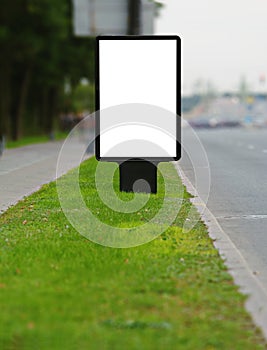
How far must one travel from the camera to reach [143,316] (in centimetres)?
604

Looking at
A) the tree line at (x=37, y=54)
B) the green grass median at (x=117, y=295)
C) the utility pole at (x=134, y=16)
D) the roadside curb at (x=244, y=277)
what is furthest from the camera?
the tree line at (x=37, y=54)

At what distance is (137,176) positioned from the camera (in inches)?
512

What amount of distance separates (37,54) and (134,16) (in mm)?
35841

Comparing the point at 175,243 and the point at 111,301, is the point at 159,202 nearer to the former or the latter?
the point at 175,243

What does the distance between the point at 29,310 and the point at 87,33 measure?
39.6 ft

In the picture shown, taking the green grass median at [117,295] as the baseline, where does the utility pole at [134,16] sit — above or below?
above

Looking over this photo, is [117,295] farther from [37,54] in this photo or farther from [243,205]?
[37,54]

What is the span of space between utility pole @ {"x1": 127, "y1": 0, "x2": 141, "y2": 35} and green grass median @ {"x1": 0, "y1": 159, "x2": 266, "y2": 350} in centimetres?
699

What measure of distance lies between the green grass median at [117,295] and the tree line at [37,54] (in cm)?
3462

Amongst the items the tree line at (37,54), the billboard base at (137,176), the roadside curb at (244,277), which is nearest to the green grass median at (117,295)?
the roadside curb at (244,277)

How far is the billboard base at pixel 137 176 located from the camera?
12.8 m

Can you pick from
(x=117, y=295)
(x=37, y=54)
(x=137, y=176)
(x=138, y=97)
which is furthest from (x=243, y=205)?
(x=37, y=54)

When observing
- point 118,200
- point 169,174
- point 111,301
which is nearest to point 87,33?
point 169,174

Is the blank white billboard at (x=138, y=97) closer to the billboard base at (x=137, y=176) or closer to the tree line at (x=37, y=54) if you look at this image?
the billboard base at (x=137, y=176)
